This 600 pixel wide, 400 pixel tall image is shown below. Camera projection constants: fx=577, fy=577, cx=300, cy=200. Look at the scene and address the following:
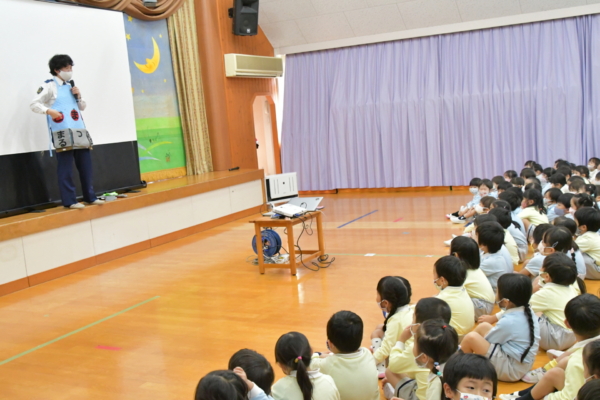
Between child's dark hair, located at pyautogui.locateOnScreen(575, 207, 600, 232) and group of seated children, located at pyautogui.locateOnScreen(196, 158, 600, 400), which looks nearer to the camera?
group of seated children, located at pyautogui.locateOnScreen(196, 158, 600, 400)

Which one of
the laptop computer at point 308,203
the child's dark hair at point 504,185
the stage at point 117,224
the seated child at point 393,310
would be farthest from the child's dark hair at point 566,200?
the stage at point 117,224

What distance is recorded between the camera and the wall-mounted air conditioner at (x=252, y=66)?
870 cm

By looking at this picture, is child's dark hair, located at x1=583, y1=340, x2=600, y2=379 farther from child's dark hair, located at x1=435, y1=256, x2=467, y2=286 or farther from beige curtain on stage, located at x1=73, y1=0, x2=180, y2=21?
beige curtain on stage, located at x1=73, y1=0, x2=180, y2=21

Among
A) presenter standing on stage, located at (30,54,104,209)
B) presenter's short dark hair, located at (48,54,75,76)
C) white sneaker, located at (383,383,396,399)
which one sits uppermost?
presenter's short dark hair, located at (48,54,75,76)

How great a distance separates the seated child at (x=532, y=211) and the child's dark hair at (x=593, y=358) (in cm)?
313

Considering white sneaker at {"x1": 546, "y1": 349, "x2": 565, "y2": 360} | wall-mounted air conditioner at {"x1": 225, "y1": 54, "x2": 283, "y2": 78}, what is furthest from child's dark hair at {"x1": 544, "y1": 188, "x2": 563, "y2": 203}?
wall-mounted air conditioner at {"x1": 225, "y1": 54, "x2": 283, "y2": 78}

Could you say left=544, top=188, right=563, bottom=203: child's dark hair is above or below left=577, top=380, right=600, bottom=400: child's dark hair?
above

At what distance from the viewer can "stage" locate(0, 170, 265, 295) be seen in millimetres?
5141

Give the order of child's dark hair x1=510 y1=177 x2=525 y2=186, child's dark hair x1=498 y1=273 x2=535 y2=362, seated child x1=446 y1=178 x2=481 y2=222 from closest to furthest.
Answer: child's dark hair x1=498 y1=273 x2=535 y2=362 < child's dark hair x1=510 y1=177 x2=525 y2=186 < seated child x1=446 y1=178 x2=481 y2=222

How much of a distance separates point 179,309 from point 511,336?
2.48 m

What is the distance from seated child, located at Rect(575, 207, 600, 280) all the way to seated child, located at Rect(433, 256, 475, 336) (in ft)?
5.03

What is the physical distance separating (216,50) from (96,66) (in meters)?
2.46

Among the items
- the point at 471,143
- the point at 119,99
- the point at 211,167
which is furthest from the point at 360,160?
the point at 119,99

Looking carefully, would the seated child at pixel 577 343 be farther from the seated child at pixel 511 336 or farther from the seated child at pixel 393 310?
the seated child at pixel 393 310
